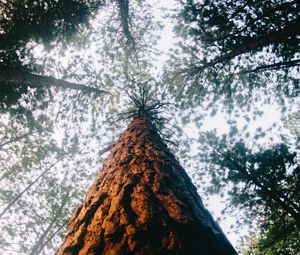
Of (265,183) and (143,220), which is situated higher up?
(265,183)

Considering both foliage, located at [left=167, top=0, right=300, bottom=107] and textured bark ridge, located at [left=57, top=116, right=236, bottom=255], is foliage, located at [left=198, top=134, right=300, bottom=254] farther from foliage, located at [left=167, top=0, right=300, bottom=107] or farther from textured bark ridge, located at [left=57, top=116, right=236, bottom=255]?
textured bark ridge, located at [left=57, top=116, right=236, bottom=255]

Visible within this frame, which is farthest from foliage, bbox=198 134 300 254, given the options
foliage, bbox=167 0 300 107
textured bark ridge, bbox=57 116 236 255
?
textured bark ridge, bbox=57 116 236 255

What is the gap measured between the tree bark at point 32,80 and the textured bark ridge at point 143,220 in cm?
543

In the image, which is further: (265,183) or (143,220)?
(265,183)

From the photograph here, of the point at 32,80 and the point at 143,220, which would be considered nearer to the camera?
the point at 143,220

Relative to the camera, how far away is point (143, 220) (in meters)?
1.60

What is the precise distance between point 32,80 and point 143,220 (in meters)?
6.85

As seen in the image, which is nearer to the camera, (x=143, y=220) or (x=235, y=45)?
(x=143, y=220)

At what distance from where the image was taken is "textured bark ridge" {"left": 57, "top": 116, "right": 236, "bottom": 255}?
55.5 inches

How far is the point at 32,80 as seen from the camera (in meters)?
7.18

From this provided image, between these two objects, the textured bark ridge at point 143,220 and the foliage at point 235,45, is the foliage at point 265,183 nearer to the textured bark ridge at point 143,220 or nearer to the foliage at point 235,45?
the foliage at point 235,45

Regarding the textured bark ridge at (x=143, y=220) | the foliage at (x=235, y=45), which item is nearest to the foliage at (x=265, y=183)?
the foliage at (x=235, y=45)

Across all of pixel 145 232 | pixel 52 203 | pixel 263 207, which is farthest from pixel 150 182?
pixel 52 203

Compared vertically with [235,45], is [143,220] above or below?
below
